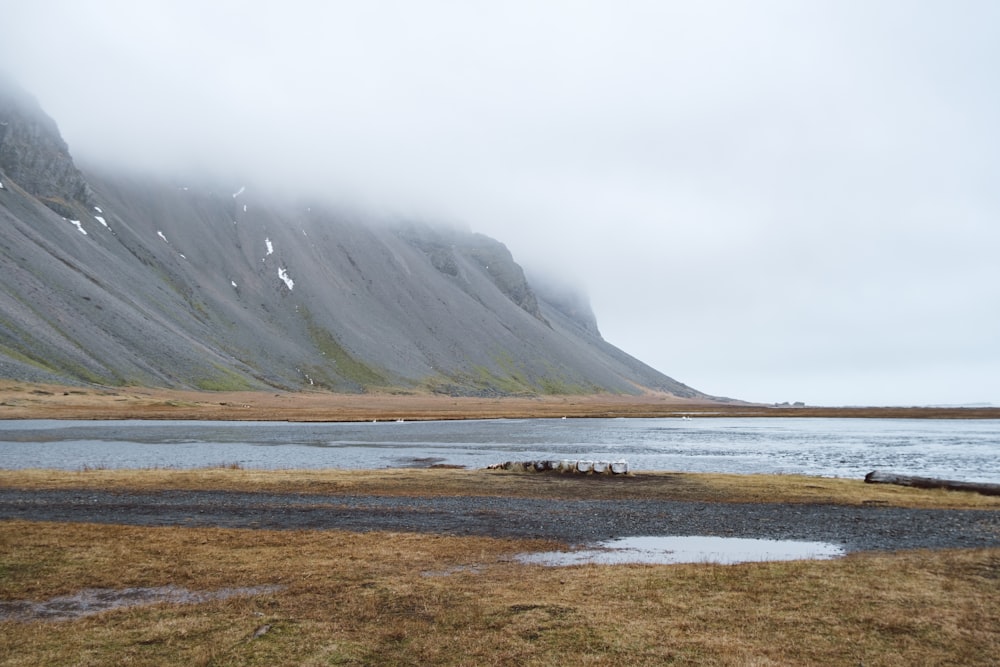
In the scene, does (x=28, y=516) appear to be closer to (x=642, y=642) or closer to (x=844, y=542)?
(x=642, y=642)

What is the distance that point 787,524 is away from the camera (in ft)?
84.9

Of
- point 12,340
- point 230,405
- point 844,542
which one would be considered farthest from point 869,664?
point 12,340

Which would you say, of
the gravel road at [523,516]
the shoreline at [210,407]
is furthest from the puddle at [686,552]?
the shoreline at [210,407]

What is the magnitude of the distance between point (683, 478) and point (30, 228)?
614 feet

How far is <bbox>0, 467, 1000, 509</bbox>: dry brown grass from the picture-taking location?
106ft

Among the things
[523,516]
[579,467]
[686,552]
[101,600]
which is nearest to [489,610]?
[101,600]

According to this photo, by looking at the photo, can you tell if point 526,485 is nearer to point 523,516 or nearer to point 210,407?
point 523,516

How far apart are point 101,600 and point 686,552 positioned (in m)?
15.2

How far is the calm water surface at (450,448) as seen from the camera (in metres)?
50.5

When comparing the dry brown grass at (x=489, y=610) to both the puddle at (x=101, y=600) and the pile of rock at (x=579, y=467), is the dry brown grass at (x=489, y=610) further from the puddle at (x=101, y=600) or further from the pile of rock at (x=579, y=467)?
the pile of rock at (x=579, y=467)

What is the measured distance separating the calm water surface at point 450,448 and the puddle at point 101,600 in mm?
32409

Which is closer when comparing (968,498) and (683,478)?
(968,498)

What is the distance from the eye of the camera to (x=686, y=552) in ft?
68.8

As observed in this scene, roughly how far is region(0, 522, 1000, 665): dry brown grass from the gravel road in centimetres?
376
